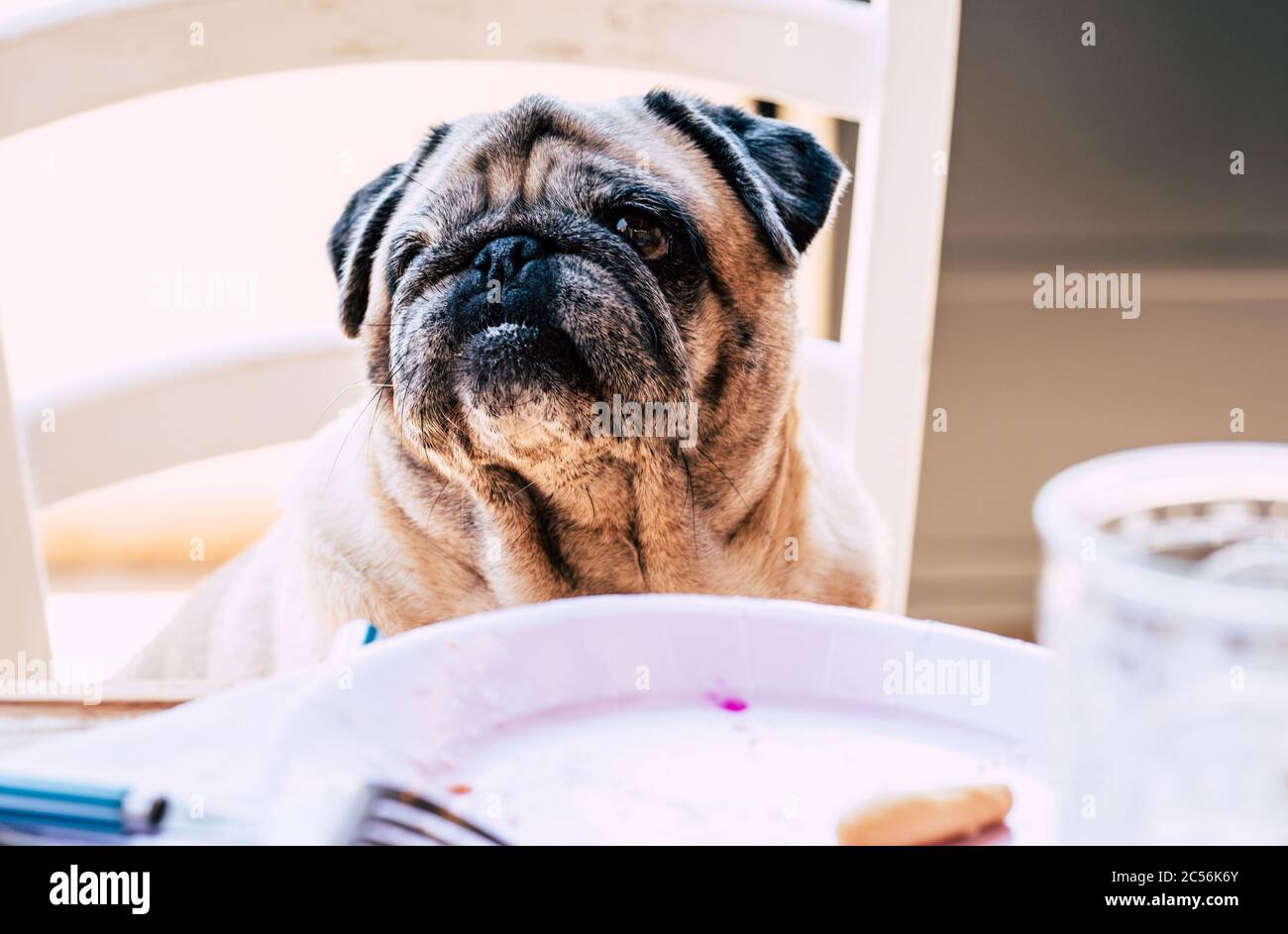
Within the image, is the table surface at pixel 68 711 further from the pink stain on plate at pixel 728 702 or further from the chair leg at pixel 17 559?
the chair leg at pixel 17 559

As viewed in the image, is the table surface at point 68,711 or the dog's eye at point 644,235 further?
the dog's eye at point 644,235

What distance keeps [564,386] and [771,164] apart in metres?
0.25

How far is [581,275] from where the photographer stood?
0.69 metres

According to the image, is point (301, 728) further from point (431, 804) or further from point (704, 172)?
point (704, 172)

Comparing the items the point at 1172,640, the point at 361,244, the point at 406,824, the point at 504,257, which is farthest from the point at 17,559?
the point at 1172,640

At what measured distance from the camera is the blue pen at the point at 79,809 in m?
0.35

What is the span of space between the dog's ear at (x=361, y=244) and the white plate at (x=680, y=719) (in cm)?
41

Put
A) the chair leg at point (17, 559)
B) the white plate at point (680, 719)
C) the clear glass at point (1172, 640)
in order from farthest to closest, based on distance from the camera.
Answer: the chair leg at point (17, 559), the white plate at point (680, 719), the clear glass at point (1172, 640)

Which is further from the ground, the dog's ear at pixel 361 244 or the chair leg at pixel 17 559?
the dog's ear at pixel 361 244

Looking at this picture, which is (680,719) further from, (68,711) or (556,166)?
(556,166)

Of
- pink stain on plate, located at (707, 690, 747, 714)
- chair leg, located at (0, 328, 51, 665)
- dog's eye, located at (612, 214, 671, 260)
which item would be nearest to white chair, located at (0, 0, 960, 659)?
chair leg, located at (0, 328, 51, 665)

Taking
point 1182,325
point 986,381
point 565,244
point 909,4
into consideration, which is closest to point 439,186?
point 565,244

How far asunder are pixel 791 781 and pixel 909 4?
2.14 ft

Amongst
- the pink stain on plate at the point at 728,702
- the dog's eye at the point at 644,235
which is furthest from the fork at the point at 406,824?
the dog's eye at the point at 644,235
